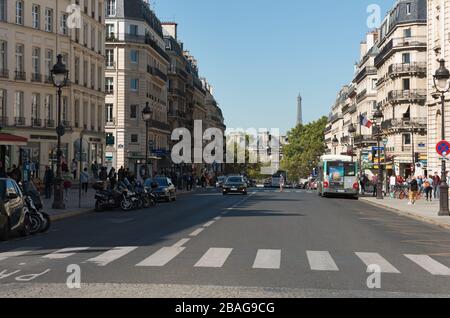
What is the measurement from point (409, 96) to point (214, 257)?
7474 centimetres

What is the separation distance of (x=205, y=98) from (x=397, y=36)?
69579 millimetres

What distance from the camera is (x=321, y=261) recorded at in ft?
42.5

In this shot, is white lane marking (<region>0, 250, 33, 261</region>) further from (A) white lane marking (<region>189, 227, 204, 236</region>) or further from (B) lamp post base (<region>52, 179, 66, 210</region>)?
(B) lamp post base (<region>52, 179, 66, 210</region>)

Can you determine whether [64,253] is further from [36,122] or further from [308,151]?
[308,151]

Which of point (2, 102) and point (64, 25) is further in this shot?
point (64, 25)

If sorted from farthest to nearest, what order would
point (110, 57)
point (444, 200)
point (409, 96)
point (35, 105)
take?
1. point (409, 96)
2. point (110, 57)
3. point (35, 105)
4. point (444, 200)

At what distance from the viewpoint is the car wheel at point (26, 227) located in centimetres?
1823

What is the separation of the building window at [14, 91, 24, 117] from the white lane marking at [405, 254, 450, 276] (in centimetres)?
4528

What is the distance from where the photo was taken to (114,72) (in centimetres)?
8394

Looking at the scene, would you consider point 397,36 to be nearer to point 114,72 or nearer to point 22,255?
point 114,72

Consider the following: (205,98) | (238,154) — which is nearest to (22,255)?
(205,98)

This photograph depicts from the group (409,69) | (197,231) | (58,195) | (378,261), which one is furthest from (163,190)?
(409,69)

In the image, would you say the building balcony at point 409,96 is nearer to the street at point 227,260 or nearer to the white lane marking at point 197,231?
the street at point 227,260

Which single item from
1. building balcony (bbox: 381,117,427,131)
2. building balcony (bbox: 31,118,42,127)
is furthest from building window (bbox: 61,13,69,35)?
building balcony (bbox: 381,117,427,131)
